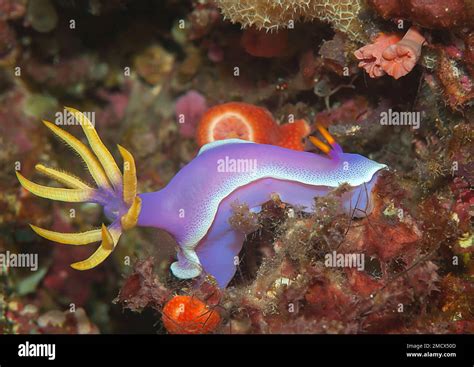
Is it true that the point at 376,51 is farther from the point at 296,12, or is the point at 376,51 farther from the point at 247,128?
the point at 247,128

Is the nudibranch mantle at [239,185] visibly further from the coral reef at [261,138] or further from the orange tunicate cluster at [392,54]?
the orange tunicate cluster at [392,54]

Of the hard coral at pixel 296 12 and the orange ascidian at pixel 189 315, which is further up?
the hard coral at pixel 296 12

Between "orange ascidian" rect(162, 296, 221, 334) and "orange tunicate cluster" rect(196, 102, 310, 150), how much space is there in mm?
1602

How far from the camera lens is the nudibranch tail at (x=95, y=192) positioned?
2936 mm

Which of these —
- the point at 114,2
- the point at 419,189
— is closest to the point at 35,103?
the point at 114,2

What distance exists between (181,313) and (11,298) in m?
2.61

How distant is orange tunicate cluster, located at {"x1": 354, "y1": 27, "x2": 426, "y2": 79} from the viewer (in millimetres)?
3133

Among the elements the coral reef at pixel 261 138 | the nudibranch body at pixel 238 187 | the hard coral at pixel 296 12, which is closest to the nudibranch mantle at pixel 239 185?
the nudibranch body at pixel 238 187

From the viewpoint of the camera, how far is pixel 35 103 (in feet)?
16.4

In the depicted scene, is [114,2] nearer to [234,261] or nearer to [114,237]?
[114,237]

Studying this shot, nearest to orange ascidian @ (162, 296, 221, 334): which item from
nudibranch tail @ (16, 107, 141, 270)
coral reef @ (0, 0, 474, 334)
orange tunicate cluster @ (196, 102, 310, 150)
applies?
coral reef @ (0, 0, 474, 334)

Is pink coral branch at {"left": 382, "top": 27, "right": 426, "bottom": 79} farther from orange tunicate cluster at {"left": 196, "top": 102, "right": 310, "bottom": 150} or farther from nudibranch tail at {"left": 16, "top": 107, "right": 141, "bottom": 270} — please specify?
nudibranch tail at {"left": 16, "top": 107, "right": 141, "bottom": 270}

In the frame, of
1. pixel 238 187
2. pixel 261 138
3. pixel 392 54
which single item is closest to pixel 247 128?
pixel 261 138

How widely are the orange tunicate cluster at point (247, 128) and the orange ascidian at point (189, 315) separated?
5.26 feet
